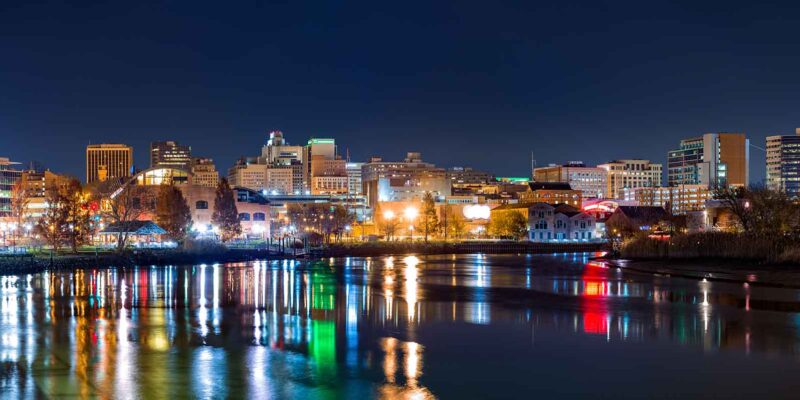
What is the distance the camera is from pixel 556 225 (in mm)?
151875

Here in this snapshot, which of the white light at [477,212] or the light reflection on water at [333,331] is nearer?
the light reflection on water at [333,331]

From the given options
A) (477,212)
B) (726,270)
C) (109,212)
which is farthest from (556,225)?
(726,270)

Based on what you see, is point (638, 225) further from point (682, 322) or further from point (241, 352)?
point (241, 352)

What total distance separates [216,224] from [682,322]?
94526 mm

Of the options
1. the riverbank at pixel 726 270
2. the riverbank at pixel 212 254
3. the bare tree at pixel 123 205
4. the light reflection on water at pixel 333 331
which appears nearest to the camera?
the light reflection on water at pixel 333 331

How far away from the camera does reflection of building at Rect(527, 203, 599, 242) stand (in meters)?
150

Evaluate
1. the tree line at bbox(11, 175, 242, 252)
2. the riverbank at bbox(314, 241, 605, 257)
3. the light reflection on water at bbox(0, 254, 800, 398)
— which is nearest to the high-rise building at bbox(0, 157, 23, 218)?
the tree line at bbox(11, 175, 242, 252)

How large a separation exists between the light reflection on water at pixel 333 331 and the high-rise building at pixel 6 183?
448ft

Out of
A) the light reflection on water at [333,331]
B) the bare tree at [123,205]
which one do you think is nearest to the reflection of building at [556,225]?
the bare tree at [123,205]

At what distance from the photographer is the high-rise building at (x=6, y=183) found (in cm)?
16612

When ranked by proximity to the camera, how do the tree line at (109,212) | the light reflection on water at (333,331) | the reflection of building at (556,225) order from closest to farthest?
the light reflection on water at (333,331), the tree line at (109,212), the reflection of building at (556,225)

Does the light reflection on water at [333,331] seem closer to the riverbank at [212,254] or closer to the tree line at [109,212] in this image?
the riverbank at [212,254]

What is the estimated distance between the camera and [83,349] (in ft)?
69.9

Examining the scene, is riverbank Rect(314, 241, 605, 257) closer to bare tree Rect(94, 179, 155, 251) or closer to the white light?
bare tree Rect(94, 179, 155, 251)
